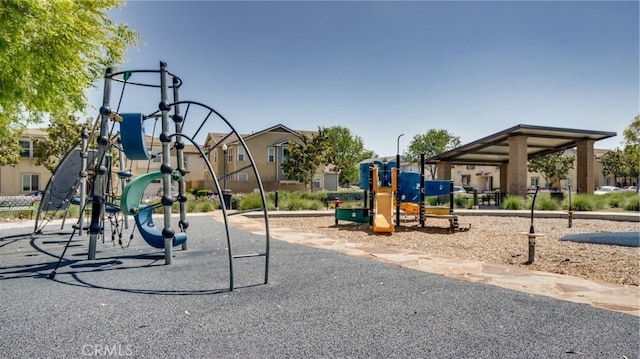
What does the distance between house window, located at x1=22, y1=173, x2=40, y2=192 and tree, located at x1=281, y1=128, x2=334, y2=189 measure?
22.4 meters

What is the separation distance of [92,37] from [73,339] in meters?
9.34

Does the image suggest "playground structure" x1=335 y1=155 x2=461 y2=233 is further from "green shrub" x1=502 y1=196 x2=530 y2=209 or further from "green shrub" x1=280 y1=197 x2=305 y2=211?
"green shrub" x1=502 y1=196 x2=530 y2=209

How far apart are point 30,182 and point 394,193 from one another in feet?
120

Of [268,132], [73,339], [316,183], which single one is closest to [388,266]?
[73,339]

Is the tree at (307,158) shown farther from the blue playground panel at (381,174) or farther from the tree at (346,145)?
the blue playground panel at (381,174)

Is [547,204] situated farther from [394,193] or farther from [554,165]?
[554,165]

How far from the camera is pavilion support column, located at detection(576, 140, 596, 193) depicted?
950 inches

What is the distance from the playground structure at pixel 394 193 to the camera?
11.7 metres

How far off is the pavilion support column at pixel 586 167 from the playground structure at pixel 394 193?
16663mm

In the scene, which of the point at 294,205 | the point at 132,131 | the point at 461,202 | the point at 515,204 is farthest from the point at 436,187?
the point at 461,202

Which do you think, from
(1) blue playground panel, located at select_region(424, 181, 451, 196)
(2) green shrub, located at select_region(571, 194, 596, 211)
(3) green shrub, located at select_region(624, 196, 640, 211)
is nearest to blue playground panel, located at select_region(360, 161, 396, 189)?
(1) blue playground panel, located at select_region(424, 181, 451, 196)

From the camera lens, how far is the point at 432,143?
182 ft

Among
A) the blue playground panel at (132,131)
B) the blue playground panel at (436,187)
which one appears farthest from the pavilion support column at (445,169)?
the blue playground panel at (132,131)

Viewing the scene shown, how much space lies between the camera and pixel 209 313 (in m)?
3.90
